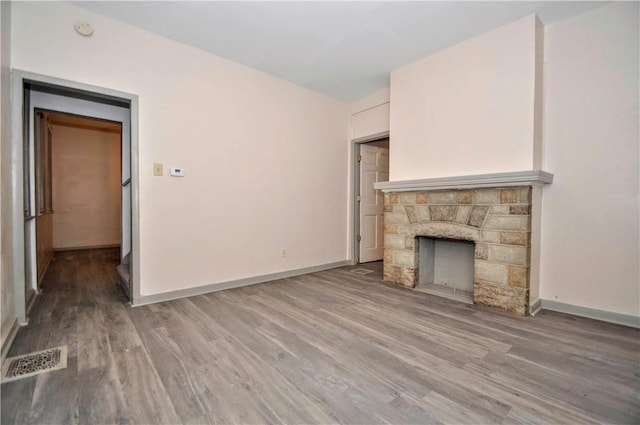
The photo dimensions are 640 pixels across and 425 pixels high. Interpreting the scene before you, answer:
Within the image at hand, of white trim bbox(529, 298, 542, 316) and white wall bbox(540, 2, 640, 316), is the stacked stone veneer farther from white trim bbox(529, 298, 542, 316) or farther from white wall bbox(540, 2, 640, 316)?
white wall bbox(540, 2, 640, 316)

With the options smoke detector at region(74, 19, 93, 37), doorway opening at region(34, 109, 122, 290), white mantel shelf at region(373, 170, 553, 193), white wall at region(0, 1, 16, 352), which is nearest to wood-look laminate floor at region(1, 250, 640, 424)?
white wall at region(0, 1, 16, 352)

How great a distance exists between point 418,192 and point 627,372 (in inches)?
84.4

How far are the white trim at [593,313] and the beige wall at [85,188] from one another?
795 cm

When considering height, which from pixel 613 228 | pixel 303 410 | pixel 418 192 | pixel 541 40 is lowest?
pixel 303 410

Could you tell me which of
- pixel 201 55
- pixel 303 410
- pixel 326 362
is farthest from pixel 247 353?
pixel 201 55

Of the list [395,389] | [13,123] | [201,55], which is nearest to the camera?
[395,389]

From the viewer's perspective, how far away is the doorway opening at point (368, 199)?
4.75 m

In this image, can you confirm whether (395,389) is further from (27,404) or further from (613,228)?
(613,228)

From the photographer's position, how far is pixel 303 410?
1370 millimetres

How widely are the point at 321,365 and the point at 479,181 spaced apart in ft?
7.10

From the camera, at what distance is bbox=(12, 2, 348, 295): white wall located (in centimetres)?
252

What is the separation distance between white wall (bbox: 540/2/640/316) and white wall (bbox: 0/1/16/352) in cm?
432

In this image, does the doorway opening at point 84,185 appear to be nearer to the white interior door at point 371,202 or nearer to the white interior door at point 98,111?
the white interior door at point 98,111

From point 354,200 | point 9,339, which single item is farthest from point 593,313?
point 9,339
